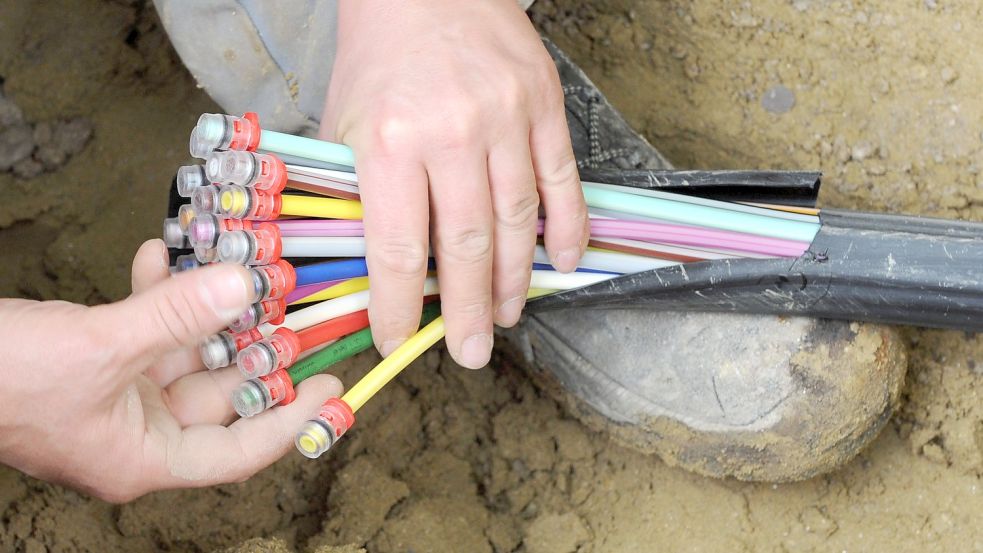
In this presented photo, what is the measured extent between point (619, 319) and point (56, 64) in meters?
1.04

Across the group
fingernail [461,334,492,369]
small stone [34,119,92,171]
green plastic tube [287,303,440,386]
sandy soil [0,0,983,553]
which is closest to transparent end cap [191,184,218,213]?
green plastic tube [287,303,440,386]

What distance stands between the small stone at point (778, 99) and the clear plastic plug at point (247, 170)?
3.08 ft

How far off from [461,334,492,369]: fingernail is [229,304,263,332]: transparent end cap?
24 centimetres

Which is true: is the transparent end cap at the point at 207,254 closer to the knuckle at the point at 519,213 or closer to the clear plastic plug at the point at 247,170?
the clear plastic plug at the point at 247,170

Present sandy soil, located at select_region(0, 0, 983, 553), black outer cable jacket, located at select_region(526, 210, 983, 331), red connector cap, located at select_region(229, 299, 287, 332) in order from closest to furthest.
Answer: red connector cap, located at select_region(229, 299, 287, 332) → black outer cable jacket, located at select_region(526, 210, 983, 331) → sandy soil, located at select_region(0, 0, 983, 553)

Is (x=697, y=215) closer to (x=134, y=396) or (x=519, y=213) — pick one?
(x=519, y=213)

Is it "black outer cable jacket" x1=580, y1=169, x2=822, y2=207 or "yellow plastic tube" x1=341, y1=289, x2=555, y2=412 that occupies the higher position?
"black outer cable jacket" x1=580, y1=169, x2=822, y2=207

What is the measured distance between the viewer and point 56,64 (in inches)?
62.1

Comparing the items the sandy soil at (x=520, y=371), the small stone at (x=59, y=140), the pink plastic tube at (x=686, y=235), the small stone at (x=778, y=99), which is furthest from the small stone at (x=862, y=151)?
the small stone at (x=59, y=140)

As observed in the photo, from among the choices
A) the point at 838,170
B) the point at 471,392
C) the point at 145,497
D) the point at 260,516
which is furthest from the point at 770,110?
the point at 145,497

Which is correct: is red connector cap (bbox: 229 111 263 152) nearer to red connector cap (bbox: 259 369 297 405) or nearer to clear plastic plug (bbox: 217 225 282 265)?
clear plastic plug (bbox: 217 225 282 265)

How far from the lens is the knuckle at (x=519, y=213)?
104 centimetres

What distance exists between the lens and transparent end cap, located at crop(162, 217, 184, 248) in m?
1.09

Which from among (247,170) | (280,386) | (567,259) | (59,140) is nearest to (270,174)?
(247,170)
